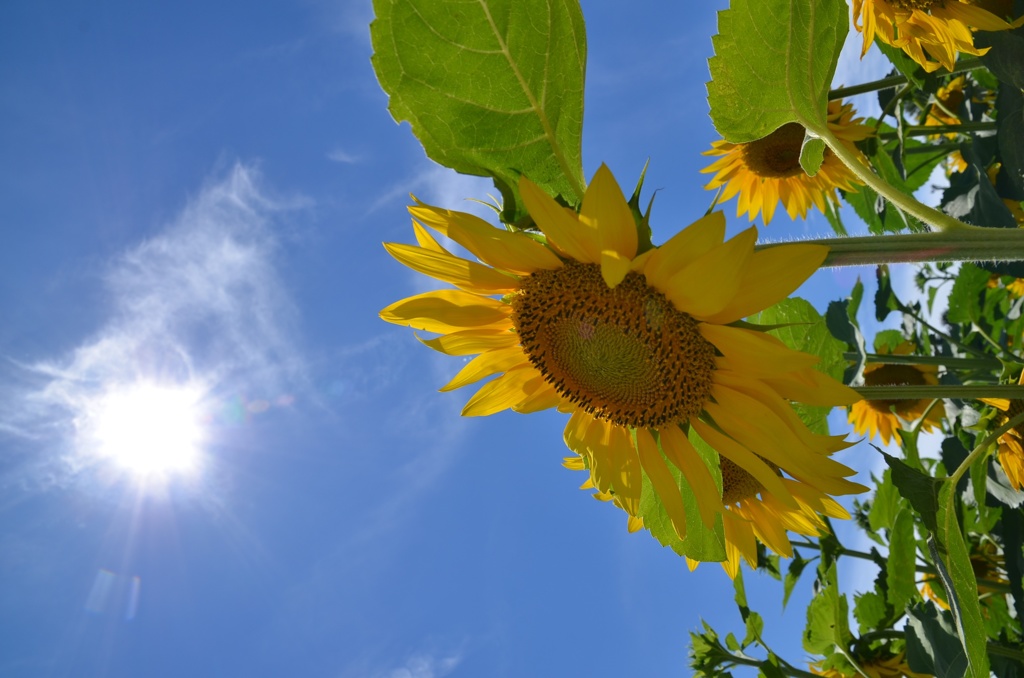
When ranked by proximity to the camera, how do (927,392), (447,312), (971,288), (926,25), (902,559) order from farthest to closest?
(971,288) → (902,559) → (926,25) → (927,392) → (447,312)

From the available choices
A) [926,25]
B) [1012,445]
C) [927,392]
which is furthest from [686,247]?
[1012,445]

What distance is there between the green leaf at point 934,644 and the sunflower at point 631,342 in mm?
1022

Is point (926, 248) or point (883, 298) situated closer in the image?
point (926, 248)

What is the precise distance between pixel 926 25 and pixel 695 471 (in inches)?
88.2

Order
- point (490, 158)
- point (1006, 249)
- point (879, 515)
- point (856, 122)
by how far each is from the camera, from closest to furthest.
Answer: point (1006, 249), point (490, 158), point (879, 515), point (856, 122)

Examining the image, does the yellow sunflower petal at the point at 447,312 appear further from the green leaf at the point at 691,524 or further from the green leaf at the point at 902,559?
the green leaf at the point at 902,559

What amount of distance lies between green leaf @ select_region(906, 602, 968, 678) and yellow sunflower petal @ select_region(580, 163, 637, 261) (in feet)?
6.47

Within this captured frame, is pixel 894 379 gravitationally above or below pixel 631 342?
above

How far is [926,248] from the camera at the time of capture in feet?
4.00

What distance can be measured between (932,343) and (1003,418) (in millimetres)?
2523

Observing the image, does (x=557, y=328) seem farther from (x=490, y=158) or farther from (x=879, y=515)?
(x=879, y=515)

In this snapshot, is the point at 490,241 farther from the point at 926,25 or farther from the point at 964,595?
the point at 926,25

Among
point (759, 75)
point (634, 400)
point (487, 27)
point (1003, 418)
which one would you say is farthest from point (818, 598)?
point (487, 27)

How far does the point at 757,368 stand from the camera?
1486mm
